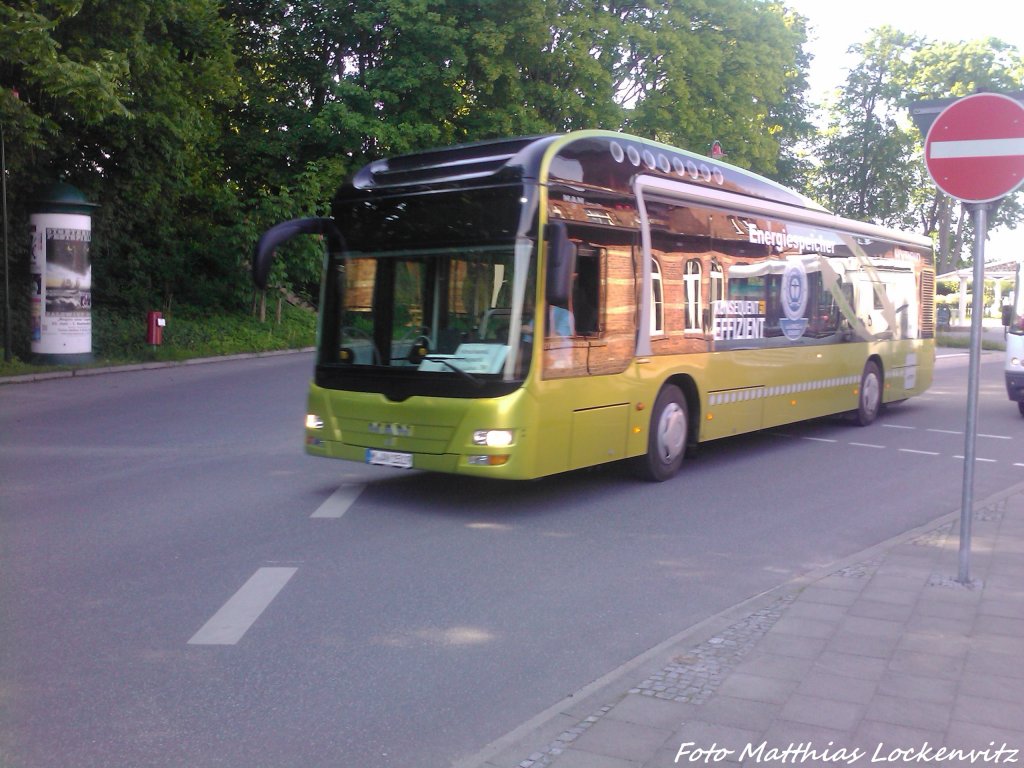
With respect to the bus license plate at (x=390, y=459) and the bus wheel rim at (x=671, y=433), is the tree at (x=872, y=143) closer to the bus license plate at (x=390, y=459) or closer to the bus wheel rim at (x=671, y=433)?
the bus wheel rim at (x=671, y=433)

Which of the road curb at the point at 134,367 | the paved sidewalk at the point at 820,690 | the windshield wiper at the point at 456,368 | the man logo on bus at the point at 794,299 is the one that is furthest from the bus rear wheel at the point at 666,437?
the road curb at the point at 134,367

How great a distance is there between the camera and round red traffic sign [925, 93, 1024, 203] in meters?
6.12

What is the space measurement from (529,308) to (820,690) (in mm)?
4390

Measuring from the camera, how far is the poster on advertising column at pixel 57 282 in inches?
859

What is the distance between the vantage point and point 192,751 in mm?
4121

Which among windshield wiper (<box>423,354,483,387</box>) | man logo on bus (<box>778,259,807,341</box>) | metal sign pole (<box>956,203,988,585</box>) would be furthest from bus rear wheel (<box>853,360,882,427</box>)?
metal sign pole (<box>956,203,988,585</box>)

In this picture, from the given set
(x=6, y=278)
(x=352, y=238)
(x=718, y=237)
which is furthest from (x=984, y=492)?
(x=6, y=278)

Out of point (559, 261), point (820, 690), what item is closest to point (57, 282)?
point (559, 261)

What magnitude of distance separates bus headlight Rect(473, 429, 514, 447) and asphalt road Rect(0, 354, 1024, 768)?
0.66 m

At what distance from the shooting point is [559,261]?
26.2ft

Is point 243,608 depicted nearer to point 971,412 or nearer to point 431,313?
point 431,313

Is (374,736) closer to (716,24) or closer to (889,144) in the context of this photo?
(716,24)

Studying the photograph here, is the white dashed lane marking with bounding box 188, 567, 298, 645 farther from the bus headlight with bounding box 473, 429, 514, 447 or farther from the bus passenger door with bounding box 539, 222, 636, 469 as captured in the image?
the bus passenger door with bounding box 539, 222, 636, 469

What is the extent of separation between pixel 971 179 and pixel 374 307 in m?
4.83
